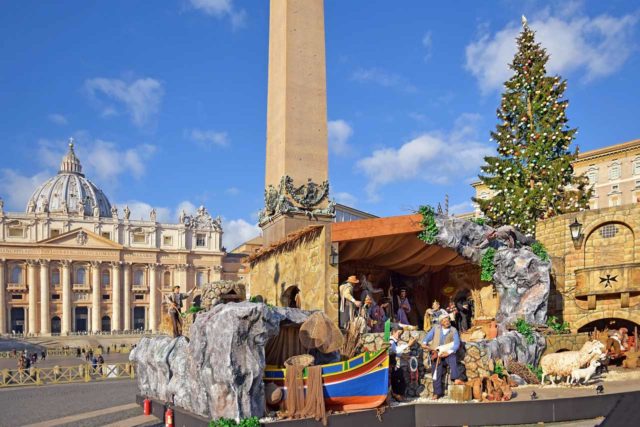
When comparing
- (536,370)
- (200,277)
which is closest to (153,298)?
(200,277)

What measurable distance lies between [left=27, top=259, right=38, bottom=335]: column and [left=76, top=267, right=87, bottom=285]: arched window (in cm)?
601

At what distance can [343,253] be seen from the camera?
15.8 m

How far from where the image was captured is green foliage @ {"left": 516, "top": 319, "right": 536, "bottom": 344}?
15.4 metres

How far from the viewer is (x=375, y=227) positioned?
48.8 ft

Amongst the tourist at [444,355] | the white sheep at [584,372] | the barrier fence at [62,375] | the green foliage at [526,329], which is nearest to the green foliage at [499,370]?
the tourist at [444,355]

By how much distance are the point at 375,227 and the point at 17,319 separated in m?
86.7

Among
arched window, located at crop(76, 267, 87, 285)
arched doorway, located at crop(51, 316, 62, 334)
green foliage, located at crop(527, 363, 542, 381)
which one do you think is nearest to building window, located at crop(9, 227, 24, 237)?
arched window, located at crop(76, 267, 87, 285)

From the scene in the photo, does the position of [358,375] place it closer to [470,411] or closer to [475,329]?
[470,411]

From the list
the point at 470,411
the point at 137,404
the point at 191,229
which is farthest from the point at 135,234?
the point at 470,411

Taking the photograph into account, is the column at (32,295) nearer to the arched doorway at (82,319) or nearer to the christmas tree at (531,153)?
the arched doorway at (82,319)

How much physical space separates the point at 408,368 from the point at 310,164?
610 centimetres

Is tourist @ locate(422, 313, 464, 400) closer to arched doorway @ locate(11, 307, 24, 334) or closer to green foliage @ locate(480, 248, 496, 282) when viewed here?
green foliage @ locate(480, 248, 496, 282)

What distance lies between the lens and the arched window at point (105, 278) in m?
91.9

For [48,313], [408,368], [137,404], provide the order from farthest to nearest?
[48,313] → [137,404] → [408,368]
